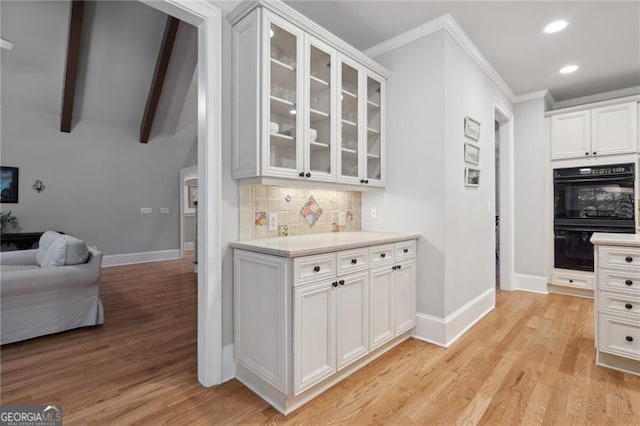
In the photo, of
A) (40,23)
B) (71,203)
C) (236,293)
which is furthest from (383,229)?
(71,203)

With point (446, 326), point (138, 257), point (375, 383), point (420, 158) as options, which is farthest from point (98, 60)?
point (446, 326)

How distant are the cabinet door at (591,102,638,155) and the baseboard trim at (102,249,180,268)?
7.77 metres

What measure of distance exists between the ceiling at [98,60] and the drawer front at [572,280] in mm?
6365

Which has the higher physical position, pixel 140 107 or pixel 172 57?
→ pixel 172 57

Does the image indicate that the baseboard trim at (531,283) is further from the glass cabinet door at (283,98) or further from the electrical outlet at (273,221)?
Answer: the glass cabinet door at (283,98)

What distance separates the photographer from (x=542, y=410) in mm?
1825

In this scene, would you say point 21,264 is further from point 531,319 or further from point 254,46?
point 531,319

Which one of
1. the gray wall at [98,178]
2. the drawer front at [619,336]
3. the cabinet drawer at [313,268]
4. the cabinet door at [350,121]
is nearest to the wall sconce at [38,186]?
the gray wall at [98,178]

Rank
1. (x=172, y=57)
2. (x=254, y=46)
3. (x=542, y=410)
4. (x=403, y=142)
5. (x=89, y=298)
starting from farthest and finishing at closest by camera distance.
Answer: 1. (x=172, y=57)
2. (x=89, y=298)
3. (x=403, y=142)
4. (x=254, y=46)
5. (x=542, y=410)

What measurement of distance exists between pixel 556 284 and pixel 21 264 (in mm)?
6866

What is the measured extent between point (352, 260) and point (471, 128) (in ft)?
6.68

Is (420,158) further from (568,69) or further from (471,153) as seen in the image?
(568,69)

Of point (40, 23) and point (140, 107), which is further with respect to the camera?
point (140, 107)

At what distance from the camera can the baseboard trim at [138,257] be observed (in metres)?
6.28
